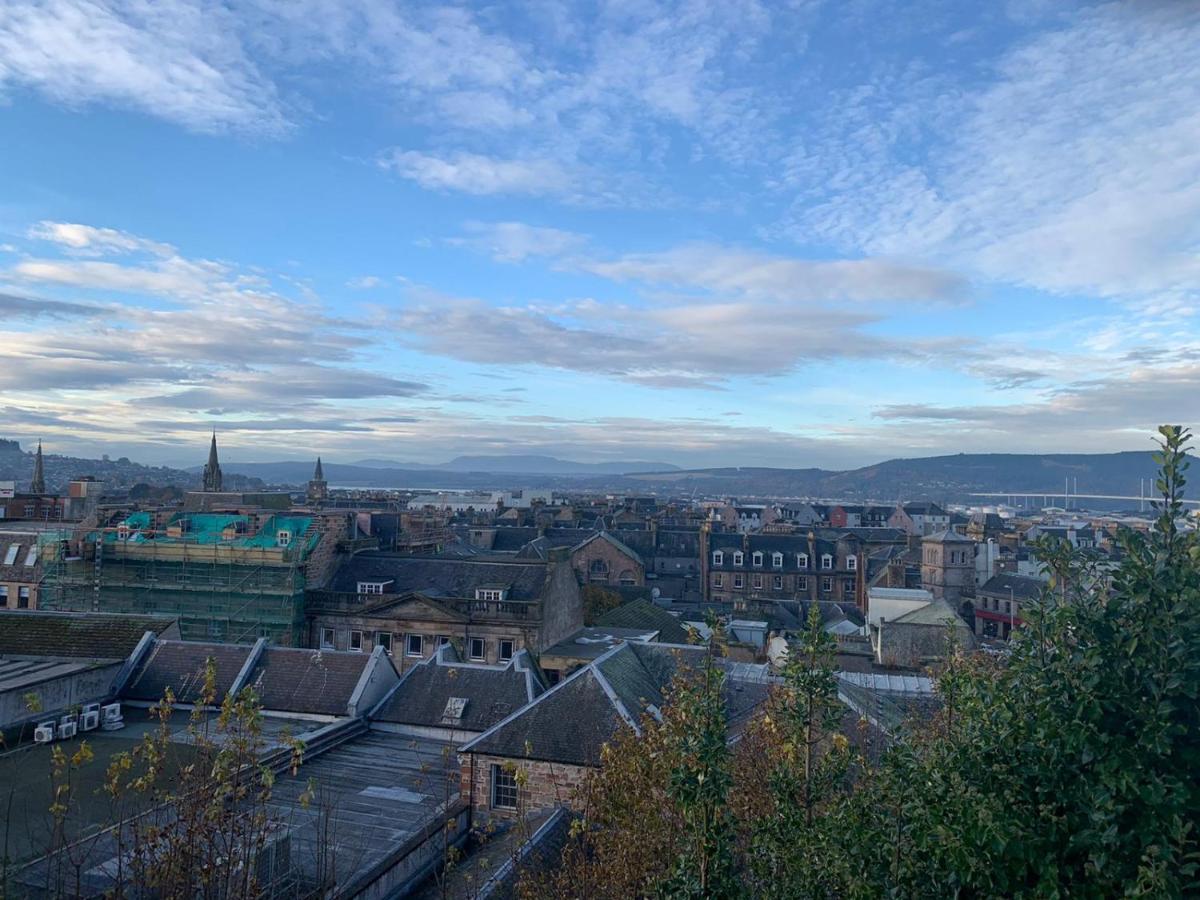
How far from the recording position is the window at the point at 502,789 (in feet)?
71.7

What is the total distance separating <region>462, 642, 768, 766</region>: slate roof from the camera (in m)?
21.5

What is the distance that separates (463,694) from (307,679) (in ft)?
19.5

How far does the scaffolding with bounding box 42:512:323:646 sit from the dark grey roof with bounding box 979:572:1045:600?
49841mm

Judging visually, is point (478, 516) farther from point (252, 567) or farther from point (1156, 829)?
point (1156, 829)

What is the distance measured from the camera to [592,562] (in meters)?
71.8

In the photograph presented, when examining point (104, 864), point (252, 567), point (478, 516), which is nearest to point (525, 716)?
point (104, 864)

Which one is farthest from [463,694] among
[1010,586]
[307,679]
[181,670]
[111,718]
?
[1010,586]

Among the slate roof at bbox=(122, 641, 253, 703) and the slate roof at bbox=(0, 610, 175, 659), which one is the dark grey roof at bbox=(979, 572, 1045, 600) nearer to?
the slate roof at bbox=(122, 641, 253, 703)

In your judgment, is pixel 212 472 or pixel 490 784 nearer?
pixel 490 784

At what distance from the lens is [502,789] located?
2198 cm

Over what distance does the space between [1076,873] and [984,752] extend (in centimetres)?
108

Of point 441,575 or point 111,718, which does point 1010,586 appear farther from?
point 111,718

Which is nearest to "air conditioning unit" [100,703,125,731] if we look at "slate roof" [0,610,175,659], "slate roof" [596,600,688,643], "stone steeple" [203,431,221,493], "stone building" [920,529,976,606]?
"slate roof" [0,610,175,659]

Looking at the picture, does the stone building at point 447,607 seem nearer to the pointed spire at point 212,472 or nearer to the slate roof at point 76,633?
the slate roof at point 76,633
